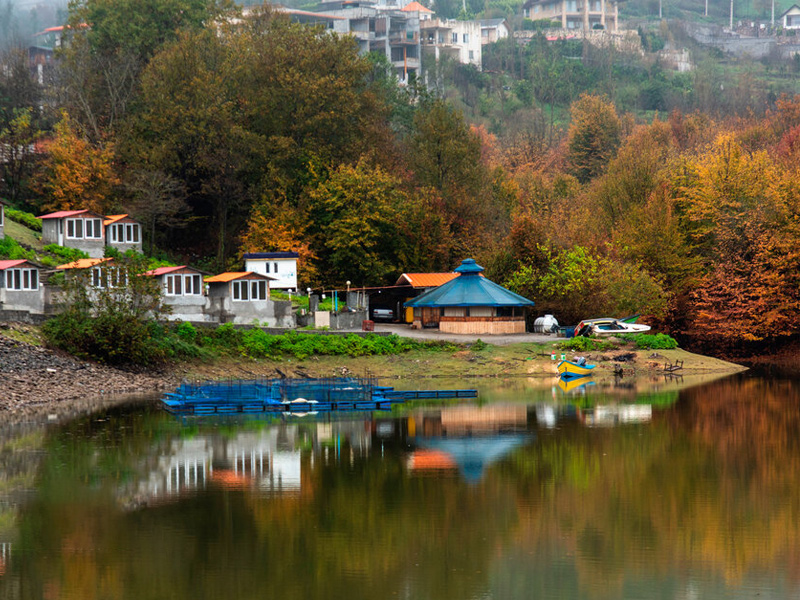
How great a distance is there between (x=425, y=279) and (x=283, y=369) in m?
18.1

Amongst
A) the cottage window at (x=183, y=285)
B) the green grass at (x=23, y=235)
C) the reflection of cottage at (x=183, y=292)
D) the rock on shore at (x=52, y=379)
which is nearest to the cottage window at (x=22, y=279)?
the rock on shore at (x=52, y=379)

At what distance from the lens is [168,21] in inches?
3374

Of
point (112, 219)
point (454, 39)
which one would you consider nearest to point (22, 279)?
point (112, 219)

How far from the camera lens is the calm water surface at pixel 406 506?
813 inches

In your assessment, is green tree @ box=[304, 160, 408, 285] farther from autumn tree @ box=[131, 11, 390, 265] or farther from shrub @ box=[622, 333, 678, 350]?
shrub @ box=[622, 333, 678, 350]

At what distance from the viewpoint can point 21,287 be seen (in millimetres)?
52781

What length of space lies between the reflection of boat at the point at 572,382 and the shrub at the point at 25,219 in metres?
36.4

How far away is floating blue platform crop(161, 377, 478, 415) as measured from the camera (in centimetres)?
4409

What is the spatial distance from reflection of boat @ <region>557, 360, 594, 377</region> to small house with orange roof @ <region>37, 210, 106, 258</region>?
97.1 ft

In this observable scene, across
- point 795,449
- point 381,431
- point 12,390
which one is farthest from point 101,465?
point 795,449

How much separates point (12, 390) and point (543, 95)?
11685 centimetres

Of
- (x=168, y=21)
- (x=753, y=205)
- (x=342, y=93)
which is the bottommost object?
(x=753, y=205)

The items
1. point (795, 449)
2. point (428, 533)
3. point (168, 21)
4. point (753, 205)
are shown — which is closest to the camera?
point (428, 533)

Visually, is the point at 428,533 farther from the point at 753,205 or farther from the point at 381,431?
the point at 753,205
